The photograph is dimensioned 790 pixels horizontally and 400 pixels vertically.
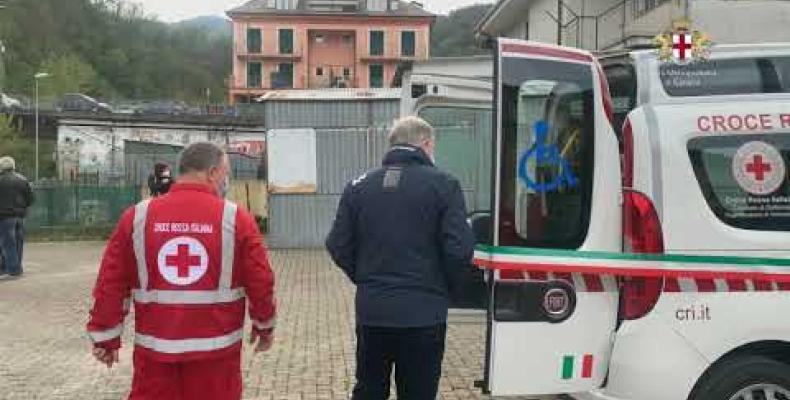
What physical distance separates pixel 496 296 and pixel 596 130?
94cm

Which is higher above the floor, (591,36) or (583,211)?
(591,36)

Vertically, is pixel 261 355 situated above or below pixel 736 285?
below

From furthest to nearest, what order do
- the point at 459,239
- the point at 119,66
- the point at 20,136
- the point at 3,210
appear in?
1. the point at 119,66
2. the point at 20,136
3. the point at 3,210
4. the point at 459,239

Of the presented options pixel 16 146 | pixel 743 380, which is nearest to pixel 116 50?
pixel 16 146

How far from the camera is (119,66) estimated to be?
116938 mm

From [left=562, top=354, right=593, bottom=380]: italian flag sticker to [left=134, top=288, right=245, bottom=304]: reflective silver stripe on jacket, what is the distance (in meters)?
1.68

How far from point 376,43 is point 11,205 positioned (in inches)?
4019

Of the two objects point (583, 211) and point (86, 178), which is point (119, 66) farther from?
point (583, 211)

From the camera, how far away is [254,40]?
4395 inches

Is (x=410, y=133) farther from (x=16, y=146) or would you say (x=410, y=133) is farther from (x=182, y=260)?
(x=16, y=146)

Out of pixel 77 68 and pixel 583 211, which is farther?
pixel 77 68

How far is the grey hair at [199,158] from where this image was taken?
4738mm

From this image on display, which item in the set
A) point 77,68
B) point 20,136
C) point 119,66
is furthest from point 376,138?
point 119,66

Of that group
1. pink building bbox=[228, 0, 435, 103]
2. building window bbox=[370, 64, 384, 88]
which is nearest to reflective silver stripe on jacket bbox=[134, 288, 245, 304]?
pink building bbox=[228, 0, 435, 103]
